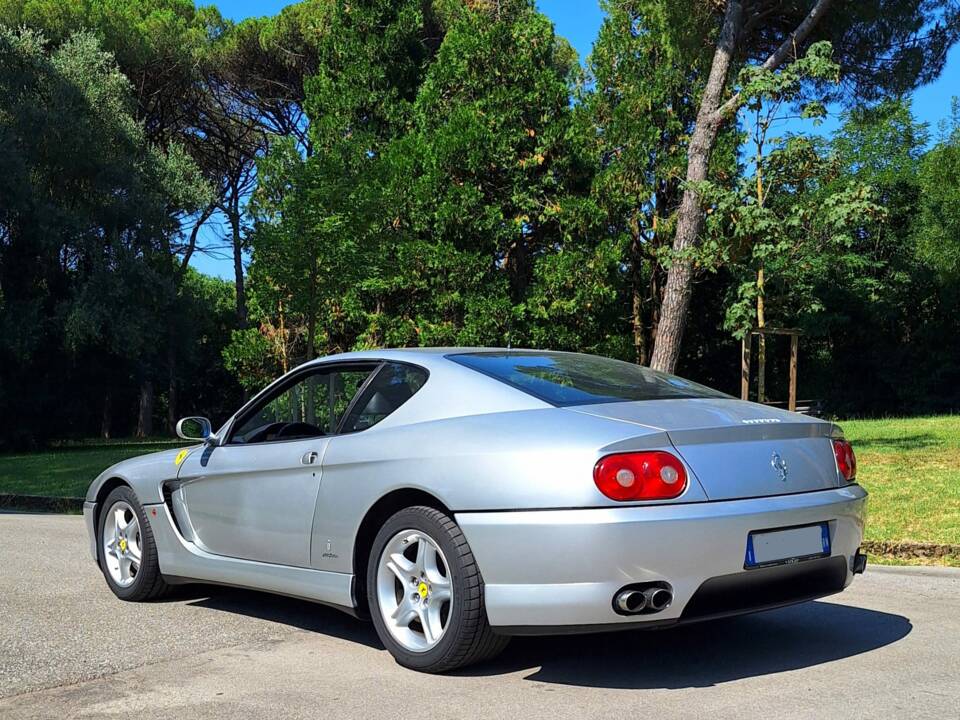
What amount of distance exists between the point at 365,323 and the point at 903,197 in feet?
58.4

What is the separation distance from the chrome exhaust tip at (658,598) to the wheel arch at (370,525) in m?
1.02

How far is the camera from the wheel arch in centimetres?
454

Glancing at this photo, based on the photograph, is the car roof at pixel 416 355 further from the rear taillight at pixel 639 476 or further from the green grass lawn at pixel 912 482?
the green grass lawn at pixel 912 482

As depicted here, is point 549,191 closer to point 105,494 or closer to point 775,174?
point 775,174

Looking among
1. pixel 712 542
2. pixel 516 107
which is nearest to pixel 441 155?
pixel 516 107

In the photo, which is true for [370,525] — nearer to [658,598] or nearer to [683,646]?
[658,598]

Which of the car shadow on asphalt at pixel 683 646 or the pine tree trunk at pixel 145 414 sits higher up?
the pine tree trunk at pixel 145 414

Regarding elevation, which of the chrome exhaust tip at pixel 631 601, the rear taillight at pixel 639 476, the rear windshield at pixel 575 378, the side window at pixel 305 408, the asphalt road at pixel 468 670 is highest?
the rear windshield at pixel 575 378

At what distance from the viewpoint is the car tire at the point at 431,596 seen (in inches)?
167

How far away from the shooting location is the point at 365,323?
28.9 metres

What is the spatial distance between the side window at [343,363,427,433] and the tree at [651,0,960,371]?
1194cm

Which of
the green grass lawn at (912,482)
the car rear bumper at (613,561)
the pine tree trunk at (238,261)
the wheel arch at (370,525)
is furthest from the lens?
the pine tree trunk at (238,261)

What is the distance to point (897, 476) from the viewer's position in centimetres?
1134

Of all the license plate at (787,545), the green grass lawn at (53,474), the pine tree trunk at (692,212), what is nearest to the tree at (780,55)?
the pine tree trunk at (692,212)
